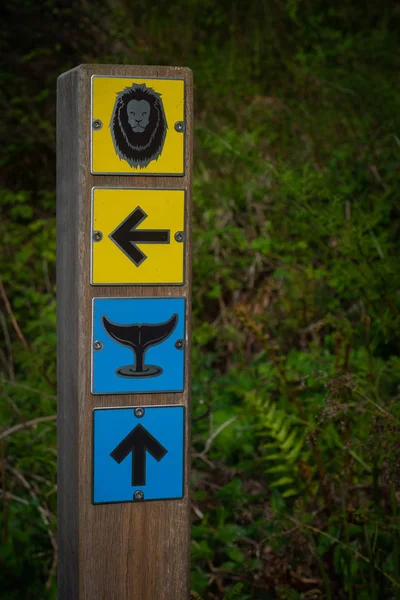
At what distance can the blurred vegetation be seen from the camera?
3.06 metres

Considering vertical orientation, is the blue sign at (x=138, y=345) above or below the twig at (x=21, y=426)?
above

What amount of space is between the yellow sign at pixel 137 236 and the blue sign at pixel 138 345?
0.20 feet

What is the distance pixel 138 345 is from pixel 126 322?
6 centimetres

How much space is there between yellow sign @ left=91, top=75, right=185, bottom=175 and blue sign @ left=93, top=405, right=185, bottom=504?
558 mm

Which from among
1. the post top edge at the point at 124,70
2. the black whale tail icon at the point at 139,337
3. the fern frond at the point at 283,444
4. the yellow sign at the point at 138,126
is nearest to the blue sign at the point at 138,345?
the black whale tail icon at the point at 139,337

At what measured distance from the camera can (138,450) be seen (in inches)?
76.5

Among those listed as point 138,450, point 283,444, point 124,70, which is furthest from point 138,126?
point 283,444

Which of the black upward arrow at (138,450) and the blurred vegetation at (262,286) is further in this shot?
the blurred vegetation at (262,286)

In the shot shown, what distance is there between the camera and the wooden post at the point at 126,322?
1875mm

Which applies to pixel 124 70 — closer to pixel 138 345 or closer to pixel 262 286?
pixel 138 345

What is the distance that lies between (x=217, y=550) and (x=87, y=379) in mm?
1664

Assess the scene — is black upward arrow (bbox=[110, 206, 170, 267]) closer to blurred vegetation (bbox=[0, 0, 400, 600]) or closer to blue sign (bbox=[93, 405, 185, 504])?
blue sign (bbox=[93, 405, 185, 504])

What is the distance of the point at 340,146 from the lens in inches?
194

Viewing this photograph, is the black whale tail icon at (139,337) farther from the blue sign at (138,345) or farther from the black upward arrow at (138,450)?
the black upward arrow at (138,450)
